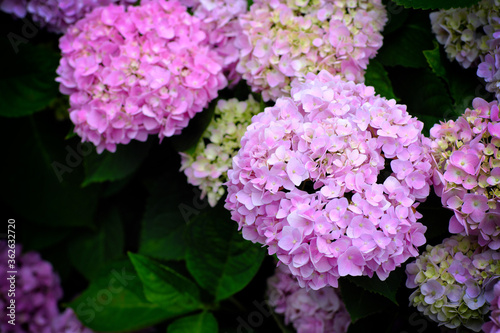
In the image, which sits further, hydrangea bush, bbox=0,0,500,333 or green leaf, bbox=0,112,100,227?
green leaf, bbox=0,112,100,227

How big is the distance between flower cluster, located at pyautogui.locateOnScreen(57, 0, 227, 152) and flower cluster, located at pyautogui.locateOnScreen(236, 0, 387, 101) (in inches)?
4.4

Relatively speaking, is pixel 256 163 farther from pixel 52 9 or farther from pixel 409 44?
pixel 52 9

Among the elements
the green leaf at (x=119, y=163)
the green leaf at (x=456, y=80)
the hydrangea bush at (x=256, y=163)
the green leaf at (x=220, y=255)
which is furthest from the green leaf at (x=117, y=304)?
the green leaf at (x=456, y=80)

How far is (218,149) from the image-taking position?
108 centimetres

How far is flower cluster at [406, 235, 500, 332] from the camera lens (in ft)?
2.65

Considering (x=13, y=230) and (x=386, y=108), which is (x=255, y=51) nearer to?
(x=386, y=108)

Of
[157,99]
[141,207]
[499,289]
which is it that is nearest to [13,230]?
[141,207]

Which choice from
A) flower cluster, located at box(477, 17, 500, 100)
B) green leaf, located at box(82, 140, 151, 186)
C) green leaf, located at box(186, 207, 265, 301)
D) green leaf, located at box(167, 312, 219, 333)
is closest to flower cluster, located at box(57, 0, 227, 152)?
green leaf, located at box(82, 140, 151, 186)

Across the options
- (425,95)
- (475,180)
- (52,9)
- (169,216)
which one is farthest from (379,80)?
(52,9)

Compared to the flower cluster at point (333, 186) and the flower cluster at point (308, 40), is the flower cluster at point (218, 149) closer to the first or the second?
the flower cluster at point (308, 40)

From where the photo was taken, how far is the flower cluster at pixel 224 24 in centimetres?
112

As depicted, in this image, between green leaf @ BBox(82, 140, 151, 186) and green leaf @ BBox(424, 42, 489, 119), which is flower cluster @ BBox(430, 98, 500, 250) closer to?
green leaf @ BBox(424, 42, 489, 119)

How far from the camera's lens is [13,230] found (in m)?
1.49

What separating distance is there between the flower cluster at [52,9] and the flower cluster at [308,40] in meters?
0.41
